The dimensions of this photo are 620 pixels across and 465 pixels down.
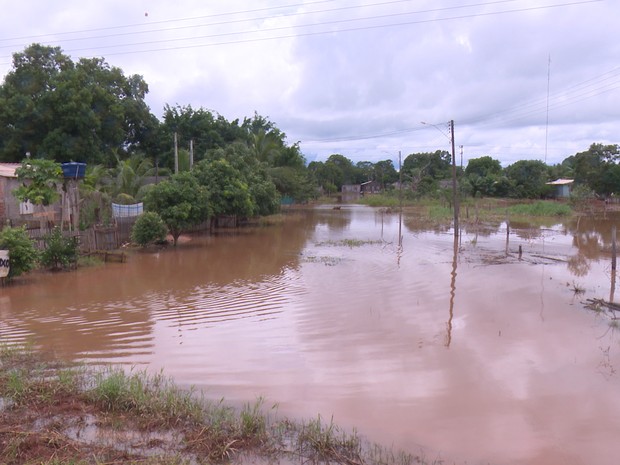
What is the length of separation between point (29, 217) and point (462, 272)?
16255 mm

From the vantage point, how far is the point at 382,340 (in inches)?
359

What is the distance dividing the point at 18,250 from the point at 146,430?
944 centimetres

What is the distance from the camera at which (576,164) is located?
53656 millimetres

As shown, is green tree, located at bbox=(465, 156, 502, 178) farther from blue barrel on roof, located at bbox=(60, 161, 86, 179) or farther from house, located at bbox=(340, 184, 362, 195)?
blue barrel on roof, located at bbox=(60, 161, 86, 179)

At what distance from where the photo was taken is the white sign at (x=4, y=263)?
1238cm

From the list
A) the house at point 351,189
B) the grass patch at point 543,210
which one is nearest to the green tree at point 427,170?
the house at point 351,189

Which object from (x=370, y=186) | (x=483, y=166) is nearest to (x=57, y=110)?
(x=483, y=166)

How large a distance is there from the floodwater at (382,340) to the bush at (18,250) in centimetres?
57

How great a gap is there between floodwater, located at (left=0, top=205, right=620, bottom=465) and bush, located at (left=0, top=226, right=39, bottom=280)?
1.87 feet

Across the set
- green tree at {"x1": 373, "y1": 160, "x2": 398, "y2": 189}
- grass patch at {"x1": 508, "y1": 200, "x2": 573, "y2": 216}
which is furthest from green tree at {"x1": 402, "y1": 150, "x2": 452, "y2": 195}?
grass patch at {"x1": 508, "y1": 200, "x2": 573, "y2": 216}

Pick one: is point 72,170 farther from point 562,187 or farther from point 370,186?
point 370,186

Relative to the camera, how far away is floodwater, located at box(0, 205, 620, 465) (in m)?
6.05

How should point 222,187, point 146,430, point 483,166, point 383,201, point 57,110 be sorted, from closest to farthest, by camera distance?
point 146,430
point 222,187
point 57,110
point 383,201
point 483,166

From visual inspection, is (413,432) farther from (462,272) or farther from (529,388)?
(462,272)
